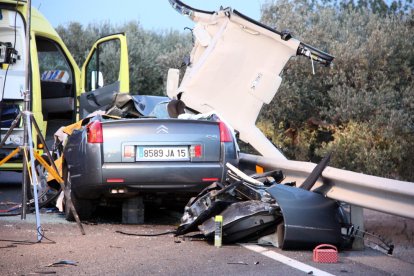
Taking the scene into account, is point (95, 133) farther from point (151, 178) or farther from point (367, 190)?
point (367, 190)

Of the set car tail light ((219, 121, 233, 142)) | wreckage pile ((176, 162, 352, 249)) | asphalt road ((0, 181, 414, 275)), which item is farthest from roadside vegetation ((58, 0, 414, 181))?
wreckage pile ((176, 162, 352, 249))

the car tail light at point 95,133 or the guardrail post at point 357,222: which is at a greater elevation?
the car tail light at point 95,133

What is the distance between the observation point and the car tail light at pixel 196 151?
9.80m

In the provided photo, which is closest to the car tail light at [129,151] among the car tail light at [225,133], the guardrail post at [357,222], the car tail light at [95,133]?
the car tail light at [95,133]

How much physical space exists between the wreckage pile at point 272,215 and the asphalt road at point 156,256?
0.13m

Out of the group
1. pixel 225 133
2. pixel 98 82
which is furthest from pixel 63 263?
pixel 98 82

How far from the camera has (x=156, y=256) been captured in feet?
24.5

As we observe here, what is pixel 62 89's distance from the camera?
16875mm

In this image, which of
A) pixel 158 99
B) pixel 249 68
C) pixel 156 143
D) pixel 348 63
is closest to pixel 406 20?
pixel 348 63

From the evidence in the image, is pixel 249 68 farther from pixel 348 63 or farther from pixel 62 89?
pixel 348 63

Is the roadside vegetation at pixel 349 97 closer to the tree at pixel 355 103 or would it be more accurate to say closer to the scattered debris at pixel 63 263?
the tree at pixel 355 103

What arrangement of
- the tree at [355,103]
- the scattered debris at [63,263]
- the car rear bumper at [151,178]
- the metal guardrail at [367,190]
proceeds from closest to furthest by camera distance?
the scattered debris at [63,263] < the metal guardrail at [367,190] < the car rear bumper at [151,178] < the tree at [355,103]

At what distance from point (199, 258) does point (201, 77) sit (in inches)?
241

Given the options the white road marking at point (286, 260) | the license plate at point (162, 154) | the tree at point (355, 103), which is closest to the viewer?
the white road marking at point (286, 260)
